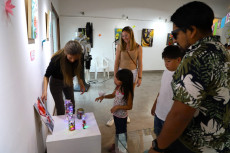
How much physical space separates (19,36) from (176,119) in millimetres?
1223

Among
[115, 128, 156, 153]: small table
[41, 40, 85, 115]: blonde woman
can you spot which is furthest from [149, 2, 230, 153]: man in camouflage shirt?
[41, 40, 85, 115]: blonde woman

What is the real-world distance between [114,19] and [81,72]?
5180mm

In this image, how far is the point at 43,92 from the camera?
2104 millimetres

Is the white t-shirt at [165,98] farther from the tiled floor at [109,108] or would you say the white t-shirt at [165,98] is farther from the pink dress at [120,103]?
the tiled floor at [109,108]

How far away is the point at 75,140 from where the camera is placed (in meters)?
1.53

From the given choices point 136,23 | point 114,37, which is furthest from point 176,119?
Answer: point 136,23

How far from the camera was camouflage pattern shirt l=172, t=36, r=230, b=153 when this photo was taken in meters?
0.66

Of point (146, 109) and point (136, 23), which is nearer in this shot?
point (146, 109)

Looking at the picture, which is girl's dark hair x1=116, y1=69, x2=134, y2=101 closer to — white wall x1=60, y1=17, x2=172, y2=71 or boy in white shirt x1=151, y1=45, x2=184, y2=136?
boy in white shirt x1=151, y1=45, x2=184, y2=136

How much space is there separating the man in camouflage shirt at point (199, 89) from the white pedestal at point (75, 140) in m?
0.92

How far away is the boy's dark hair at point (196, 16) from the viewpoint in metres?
0.71

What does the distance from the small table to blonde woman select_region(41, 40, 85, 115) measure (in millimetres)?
991

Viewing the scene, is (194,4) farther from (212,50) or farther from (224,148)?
(224,148)

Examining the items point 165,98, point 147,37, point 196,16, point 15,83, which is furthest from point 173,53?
point 147,37
